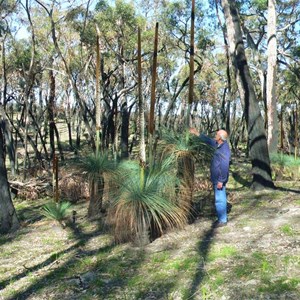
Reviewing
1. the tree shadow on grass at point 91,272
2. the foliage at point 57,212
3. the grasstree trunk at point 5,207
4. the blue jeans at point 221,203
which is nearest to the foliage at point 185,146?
the blue jeans at point 221,203

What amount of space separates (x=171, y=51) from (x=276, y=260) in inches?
963

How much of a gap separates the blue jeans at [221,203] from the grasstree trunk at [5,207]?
4062mm

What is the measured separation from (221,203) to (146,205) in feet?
4.85

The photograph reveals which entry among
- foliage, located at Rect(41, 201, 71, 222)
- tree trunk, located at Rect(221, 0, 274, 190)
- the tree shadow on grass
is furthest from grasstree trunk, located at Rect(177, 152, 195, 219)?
tree trunk, located at Rect(221, 0, 274, 190)

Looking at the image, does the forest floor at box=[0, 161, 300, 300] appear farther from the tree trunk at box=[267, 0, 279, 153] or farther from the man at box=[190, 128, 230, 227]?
the tree trunk at box=[267, 0, 279, 153]

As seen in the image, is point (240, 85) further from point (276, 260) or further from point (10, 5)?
point (10, 5)

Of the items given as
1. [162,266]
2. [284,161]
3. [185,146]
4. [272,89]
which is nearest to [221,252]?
[162,266]

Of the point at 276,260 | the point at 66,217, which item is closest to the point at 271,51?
the point at 66,217

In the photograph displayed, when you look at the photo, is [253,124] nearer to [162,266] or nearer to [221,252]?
[221,252]

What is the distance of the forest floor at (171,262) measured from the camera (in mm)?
4582

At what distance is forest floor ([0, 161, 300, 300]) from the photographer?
4.58 metres

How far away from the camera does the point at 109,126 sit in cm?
1934

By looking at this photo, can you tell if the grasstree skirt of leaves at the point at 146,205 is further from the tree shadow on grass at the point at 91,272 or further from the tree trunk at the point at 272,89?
the tree trunk at the point at 272,89

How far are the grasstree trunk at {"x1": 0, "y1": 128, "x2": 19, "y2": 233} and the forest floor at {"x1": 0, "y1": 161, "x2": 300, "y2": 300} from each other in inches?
16.2
